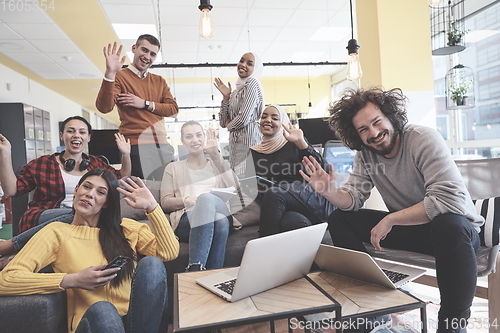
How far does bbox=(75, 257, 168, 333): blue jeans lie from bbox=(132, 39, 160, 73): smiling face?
1.47 meters

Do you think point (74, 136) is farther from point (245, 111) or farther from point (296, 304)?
point (296, 304)

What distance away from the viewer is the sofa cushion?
1514mm

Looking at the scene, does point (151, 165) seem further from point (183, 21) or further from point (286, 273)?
point (183, 21)

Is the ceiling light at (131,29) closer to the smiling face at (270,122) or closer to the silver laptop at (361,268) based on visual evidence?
the smiling face at (270,122)

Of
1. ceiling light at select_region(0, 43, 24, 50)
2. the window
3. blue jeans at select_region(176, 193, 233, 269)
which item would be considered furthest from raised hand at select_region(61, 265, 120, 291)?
ceiling light at select_region(0, 43, 24, 50)

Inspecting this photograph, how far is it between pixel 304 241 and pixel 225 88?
199 centimetres

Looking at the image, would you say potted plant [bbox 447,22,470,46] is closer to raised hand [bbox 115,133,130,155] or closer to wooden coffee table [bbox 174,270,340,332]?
raised hand [bbox 115,133,130,155]

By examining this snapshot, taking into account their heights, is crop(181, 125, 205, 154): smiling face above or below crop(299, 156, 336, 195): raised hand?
above

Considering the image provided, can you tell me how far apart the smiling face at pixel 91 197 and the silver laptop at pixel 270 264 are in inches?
22.2

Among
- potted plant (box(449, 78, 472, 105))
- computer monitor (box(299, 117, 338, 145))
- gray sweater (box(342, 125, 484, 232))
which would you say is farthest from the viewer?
potted plant (box(449, 78, 472, 105))

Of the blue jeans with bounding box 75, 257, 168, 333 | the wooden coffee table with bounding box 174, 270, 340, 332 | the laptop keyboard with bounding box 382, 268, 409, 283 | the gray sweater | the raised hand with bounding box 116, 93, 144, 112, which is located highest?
the raised hand with bounding box 116, 93, 144, 112

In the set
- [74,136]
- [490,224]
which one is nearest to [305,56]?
[74,136]

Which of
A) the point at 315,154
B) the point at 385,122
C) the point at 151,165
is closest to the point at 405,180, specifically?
the point at 385,122

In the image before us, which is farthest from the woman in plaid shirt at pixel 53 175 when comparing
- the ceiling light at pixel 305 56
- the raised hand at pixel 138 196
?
the ceiling light at pixel 305 56
